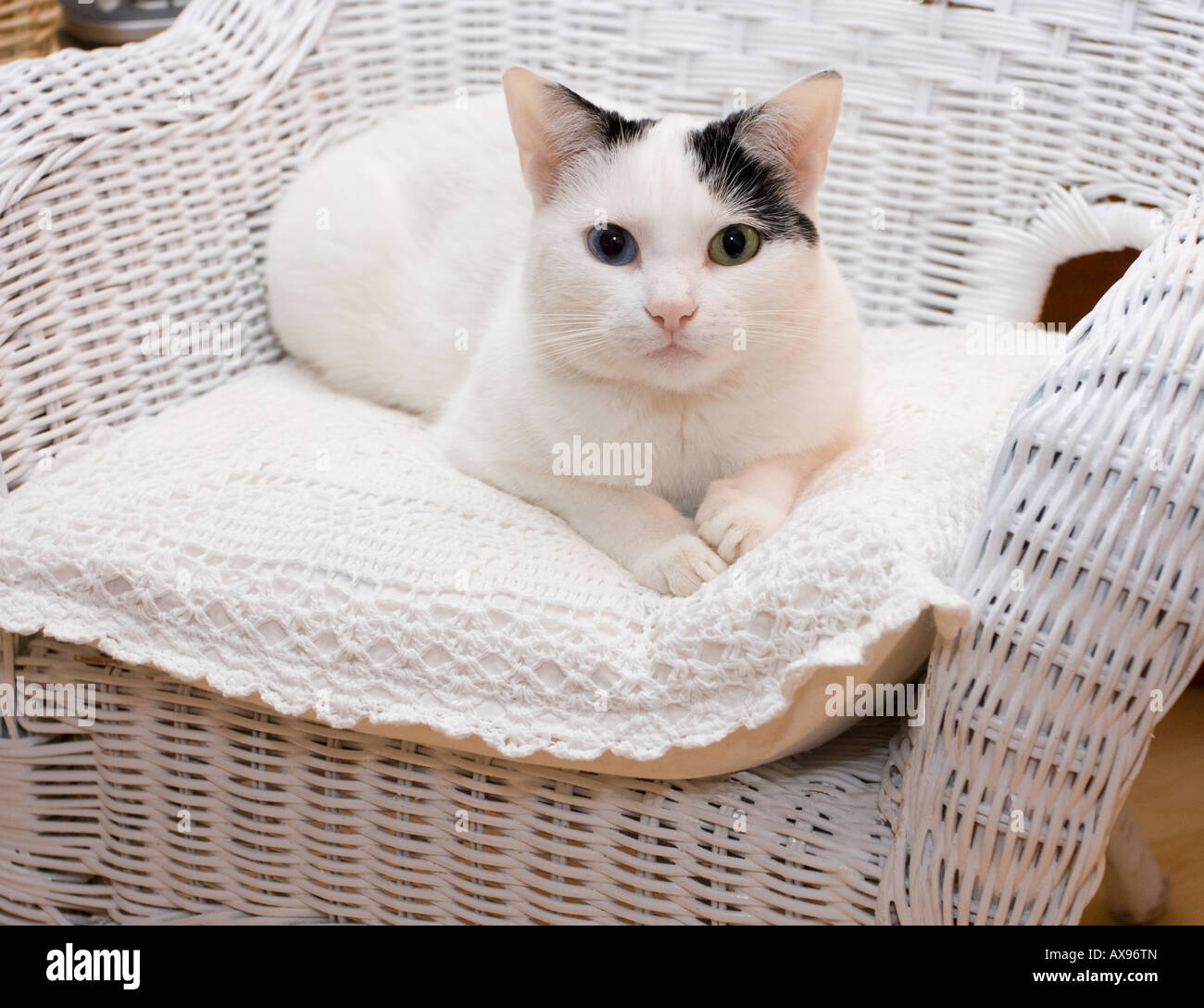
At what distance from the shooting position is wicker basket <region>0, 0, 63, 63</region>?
7.02 feet

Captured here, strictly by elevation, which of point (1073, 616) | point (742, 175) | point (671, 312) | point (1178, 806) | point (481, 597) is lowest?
point (1178, 806)

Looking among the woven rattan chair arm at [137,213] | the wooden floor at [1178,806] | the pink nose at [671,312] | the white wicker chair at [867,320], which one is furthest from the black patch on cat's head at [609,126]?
the wooden floor at [1178,806]

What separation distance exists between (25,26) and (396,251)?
41.3 inches

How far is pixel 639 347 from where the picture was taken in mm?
1164

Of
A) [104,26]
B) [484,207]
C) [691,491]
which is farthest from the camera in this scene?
[104,26]

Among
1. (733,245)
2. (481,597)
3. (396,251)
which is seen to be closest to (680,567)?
(481,597)

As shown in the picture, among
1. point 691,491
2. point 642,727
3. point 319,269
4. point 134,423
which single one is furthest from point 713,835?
point 319,269

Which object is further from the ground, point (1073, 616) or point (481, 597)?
point (1073, 616)

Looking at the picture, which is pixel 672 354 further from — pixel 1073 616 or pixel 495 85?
pixel 495 85

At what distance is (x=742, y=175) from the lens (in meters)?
1.21

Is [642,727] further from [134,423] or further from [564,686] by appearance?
[134,423]

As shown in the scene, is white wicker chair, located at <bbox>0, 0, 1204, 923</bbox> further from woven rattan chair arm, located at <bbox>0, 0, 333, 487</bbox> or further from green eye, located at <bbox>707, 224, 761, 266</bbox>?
green eye, located at <bbox>707, 224, 761, 266</bbox>

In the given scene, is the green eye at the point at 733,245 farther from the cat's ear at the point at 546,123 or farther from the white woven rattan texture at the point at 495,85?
the white woven rattan texture at the point at 495,85

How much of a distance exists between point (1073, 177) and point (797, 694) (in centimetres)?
117
